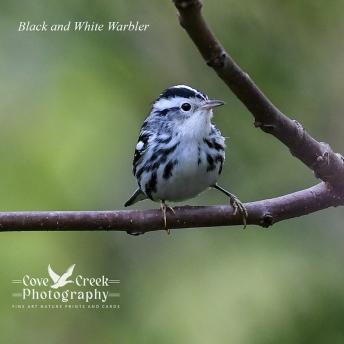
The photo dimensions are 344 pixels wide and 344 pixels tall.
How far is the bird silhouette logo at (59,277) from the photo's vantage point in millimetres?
4371

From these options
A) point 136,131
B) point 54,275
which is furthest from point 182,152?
point 136,131

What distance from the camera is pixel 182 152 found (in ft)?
11.9

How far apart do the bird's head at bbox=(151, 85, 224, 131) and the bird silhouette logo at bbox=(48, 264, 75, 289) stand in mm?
1152

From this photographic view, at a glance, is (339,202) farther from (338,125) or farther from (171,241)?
(171,241)

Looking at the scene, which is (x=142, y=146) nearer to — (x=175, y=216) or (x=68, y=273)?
(x=175, y=216)

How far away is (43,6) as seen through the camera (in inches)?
185

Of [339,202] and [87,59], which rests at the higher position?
[87,59]

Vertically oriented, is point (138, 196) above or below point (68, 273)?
above

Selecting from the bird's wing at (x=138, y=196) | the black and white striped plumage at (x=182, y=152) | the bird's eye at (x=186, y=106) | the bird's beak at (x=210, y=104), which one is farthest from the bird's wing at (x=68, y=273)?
the bird's beak at (x=210, y=104)

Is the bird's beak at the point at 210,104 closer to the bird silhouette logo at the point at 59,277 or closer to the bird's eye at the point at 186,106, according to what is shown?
the bird's eye at the point at 186,106

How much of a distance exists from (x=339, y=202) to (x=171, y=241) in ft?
7.80

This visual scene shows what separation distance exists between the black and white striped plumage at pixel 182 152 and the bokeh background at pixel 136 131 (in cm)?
43

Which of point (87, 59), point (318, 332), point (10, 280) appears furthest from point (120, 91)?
point (318, 332)

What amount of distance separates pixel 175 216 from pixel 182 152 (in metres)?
0.71
